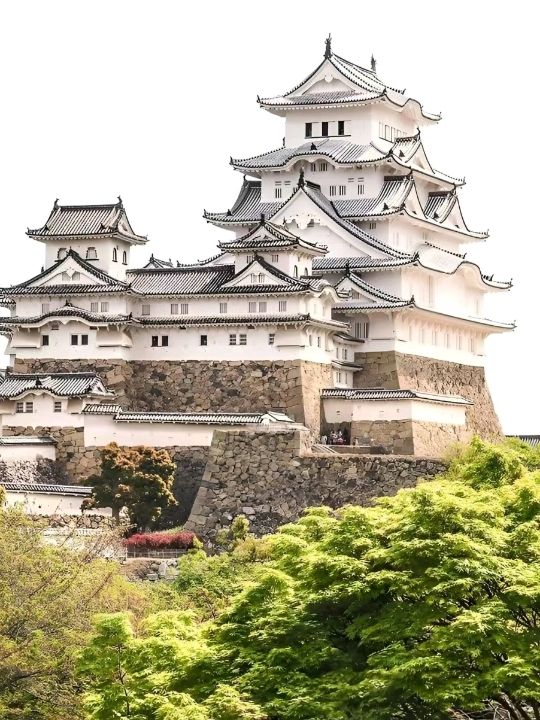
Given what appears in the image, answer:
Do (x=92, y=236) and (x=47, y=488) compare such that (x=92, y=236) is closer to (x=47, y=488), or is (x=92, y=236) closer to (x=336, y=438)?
(x=336, y=438)

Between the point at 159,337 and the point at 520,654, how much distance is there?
121 feet

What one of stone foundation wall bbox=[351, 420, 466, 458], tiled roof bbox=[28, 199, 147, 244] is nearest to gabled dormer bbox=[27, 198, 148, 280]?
tiled roof bbox=[28, 199, 147, 244]

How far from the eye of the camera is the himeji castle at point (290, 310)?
208ft

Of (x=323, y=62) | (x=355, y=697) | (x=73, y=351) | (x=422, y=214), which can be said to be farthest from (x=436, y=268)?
(x=355, y=697)

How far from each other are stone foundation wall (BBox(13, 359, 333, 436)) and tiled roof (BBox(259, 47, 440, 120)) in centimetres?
1353

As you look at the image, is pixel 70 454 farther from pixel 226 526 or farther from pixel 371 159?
pixel 371 159

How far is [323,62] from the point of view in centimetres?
7488

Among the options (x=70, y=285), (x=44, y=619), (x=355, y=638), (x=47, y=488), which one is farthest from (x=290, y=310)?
(x=355, y=638)

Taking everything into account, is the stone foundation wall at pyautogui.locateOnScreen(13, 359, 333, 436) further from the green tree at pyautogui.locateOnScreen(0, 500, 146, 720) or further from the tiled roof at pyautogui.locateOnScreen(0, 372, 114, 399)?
the green tree at pyautogui.locateOnScreen(0, 500, 146, 720)

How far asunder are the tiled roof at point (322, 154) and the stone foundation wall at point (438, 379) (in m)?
8.35

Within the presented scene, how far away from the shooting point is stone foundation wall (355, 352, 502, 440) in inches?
2672

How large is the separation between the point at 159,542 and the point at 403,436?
11022 mm

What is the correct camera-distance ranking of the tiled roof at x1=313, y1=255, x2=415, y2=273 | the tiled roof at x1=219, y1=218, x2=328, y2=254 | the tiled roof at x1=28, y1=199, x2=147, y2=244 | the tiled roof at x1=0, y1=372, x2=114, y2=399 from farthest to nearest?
the tiled roof at x1=313, y1=255, x2=415, y2=273, the tiled roof at x1=28, y1=199, x2=147, y2=244, the tiled roof at x1=219, y1=218, x2=328, y2=254, the tiled roof at x1=0, y1=372, x2=114, y2=399

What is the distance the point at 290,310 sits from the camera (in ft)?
210
